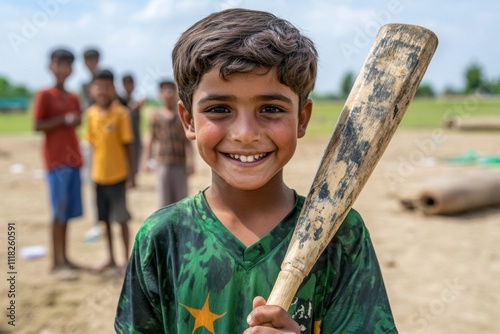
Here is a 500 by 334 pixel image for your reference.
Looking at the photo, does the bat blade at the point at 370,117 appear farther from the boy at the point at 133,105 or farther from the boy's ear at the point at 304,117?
the boy at the point at 133,105

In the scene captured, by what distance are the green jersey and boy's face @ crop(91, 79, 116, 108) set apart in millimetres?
3650

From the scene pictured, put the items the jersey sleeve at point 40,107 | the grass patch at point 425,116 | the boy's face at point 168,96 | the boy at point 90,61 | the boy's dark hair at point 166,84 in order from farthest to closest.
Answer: the grass patch at point 425,116 → the boy at point 90,61 → the boy's dark hair at point 166,84 → the boy's face at point 168,96 → the jersey sleeve at point 40,107

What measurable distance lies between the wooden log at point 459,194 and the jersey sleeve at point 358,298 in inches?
230

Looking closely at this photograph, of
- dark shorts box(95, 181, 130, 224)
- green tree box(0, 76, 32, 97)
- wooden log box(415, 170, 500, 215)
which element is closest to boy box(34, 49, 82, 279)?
dark shorts box(95, 181, 130, 224)

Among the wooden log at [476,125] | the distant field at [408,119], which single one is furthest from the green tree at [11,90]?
the wooden log at [476,125]

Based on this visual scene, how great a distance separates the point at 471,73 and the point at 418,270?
251 feet

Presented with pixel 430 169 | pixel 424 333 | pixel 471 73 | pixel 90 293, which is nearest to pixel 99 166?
pixel 90 293

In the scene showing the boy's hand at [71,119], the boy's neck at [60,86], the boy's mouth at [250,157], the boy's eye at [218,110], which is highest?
the boy's neck at [60,86]

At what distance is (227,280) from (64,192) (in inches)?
153

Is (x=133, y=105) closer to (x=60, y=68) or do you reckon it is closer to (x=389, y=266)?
(x=60, y=68)

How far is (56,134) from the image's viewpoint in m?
4.95

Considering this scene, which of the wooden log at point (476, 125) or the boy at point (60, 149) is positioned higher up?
the boy at point (60, 149)

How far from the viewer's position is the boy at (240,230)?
56.4 inches

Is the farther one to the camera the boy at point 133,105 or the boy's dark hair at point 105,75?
the boy at point 133,105
